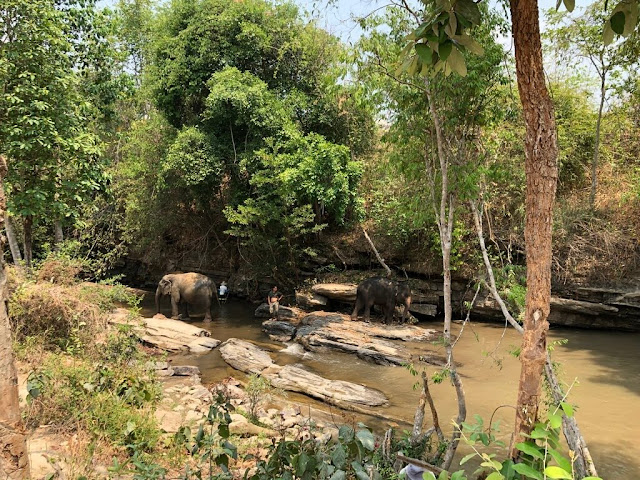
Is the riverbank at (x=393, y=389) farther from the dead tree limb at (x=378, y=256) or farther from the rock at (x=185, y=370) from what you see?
the dead tree limb at (x=378, y=256)

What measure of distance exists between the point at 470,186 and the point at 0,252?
4.60 meters

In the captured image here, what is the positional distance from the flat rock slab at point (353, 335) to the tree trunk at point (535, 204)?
249 inches

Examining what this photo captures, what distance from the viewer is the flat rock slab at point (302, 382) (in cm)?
759

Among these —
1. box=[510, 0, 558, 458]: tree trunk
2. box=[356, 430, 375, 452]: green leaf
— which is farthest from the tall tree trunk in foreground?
box=[510, 0, 558, 458]: tree trunk

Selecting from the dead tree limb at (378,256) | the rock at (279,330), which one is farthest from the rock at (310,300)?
the dead tree limb at (378,256)

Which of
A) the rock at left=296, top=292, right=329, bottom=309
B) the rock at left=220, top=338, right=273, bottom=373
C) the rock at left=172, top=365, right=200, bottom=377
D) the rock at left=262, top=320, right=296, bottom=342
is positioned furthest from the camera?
the rock at left=296, top=292, right=329, bottom=309

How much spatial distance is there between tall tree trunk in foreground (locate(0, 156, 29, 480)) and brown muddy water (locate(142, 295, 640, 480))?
4.33 metres

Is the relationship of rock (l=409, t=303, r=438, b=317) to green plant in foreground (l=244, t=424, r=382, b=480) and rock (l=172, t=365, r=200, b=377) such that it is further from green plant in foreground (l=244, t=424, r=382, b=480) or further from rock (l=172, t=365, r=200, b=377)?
green plant in foreground (l=244, t=424, r=382, b=480)

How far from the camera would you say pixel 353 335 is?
1087 cm

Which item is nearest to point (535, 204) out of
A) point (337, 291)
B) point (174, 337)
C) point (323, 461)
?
point (323, 461)

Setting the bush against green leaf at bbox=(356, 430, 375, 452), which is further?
the bush

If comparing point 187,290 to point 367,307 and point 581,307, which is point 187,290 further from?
point 581,307

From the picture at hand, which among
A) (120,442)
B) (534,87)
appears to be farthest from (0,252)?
(534,87)

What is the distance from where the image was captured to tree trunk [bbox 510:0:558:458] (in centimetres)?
316
